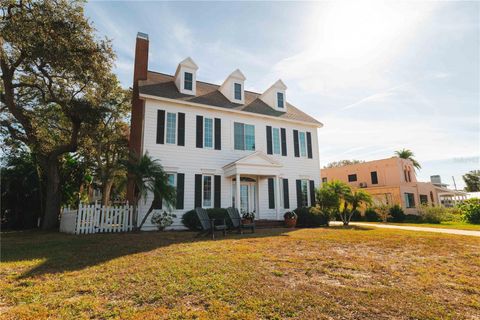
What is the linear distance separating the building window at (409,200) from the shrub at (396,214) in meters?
4.85

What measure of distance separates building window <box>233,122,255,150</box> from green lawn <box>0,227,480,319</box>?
31.4 feet

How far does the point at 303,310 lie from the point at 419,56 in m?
10.3

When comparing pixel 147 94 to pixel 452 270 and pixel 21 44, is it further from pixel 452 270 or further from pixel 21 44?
pixel 452 270

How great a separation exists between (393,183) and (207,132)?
21889 millimetres

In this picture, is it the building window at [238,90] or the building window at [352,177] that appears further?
the building window at [352,177]

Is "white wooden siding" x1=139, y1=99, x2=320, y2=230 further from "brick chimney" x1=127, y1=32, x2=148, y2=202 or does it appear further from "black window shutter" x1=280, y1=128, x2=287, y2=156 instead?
"brick chimney" x1=127, y1=32, x2=148, y2=202

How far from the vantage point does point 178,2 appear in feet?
32.3

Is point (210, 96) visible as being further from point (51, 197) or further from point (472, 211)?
point (472, 211)

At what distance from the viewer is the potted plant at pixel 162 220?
1246 cm

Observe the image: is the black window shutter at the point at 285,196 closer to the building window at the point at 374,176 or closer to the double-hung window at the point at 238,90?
the double-hung window at the point at 238,90

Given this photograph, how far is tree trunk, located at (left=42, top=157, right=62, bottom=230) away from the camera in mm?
13672

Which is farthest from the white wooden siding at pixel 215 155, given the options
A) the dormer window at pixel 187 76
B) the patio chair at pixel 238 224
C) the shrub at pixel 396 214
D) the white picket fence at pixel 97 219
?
the shrub at pixel 396 214

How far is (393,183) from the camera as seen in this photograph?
89.2ft

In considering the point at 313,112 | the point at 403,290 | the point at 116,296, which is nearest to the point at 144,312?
the point at 116,296
